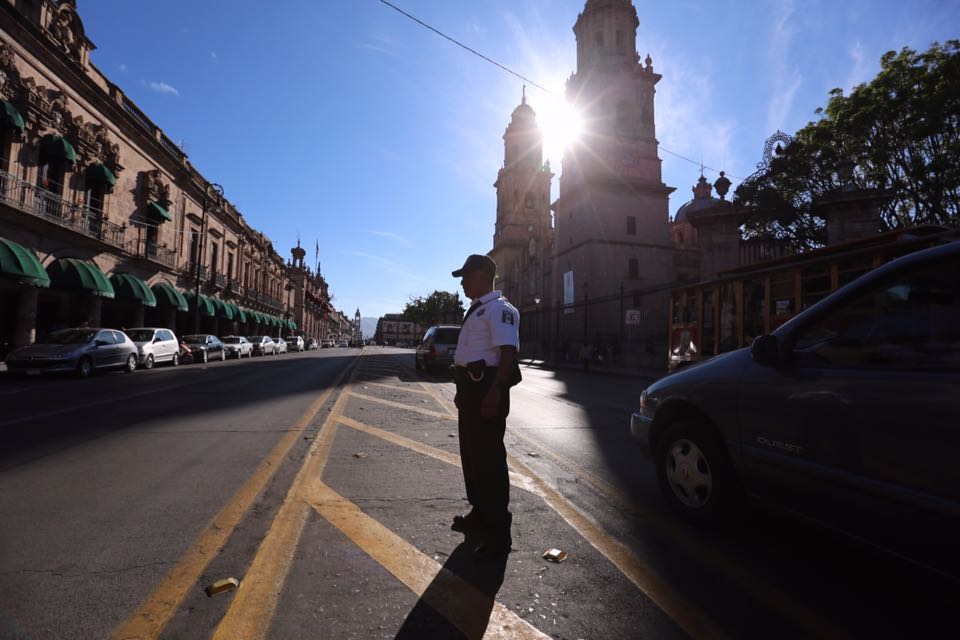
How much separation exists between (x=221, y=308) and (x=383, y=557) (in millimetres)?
38944

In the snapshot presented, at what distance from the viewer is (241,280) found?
45.8m

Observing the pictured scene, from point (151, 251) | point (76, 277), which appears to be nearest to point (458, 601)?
point (76, 277)

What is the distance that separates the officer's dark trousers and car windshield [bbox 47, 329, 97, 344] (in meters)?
16.1

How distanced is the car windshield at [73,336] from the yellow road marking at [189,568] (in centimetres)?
1394

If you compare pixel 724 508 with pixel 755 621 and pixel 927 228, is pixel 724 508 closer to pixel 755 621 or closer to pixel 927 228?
pixel 755 621

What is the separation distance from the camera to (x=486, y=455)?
9.88ft

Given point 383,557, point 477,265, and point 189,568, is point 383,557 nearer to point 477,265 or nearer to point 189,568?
point 189,568

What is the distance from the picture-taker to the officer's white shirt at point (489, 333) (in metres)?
3.02

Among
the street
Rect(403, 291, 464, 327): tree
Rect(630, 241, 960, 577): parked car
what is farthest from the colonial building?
Rect(403, 291, 464, 327): tree

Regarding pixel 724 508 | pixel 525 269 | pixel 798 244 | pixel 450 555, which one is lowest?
pixel 450 555

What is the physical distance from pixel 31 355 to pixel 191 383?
15.3 ft

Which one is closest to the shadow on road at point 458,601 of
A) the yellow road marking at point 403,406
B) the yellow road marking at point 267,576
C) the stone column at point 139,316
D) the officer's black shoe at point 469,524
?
the officer's black shoe at point 469,524

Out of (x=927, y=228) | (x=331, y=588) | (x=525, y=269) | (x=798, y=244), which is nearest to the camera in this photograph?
(x=331, y=588)

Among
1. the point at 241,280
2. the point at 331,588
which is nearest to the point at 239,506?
the point at 331,588
